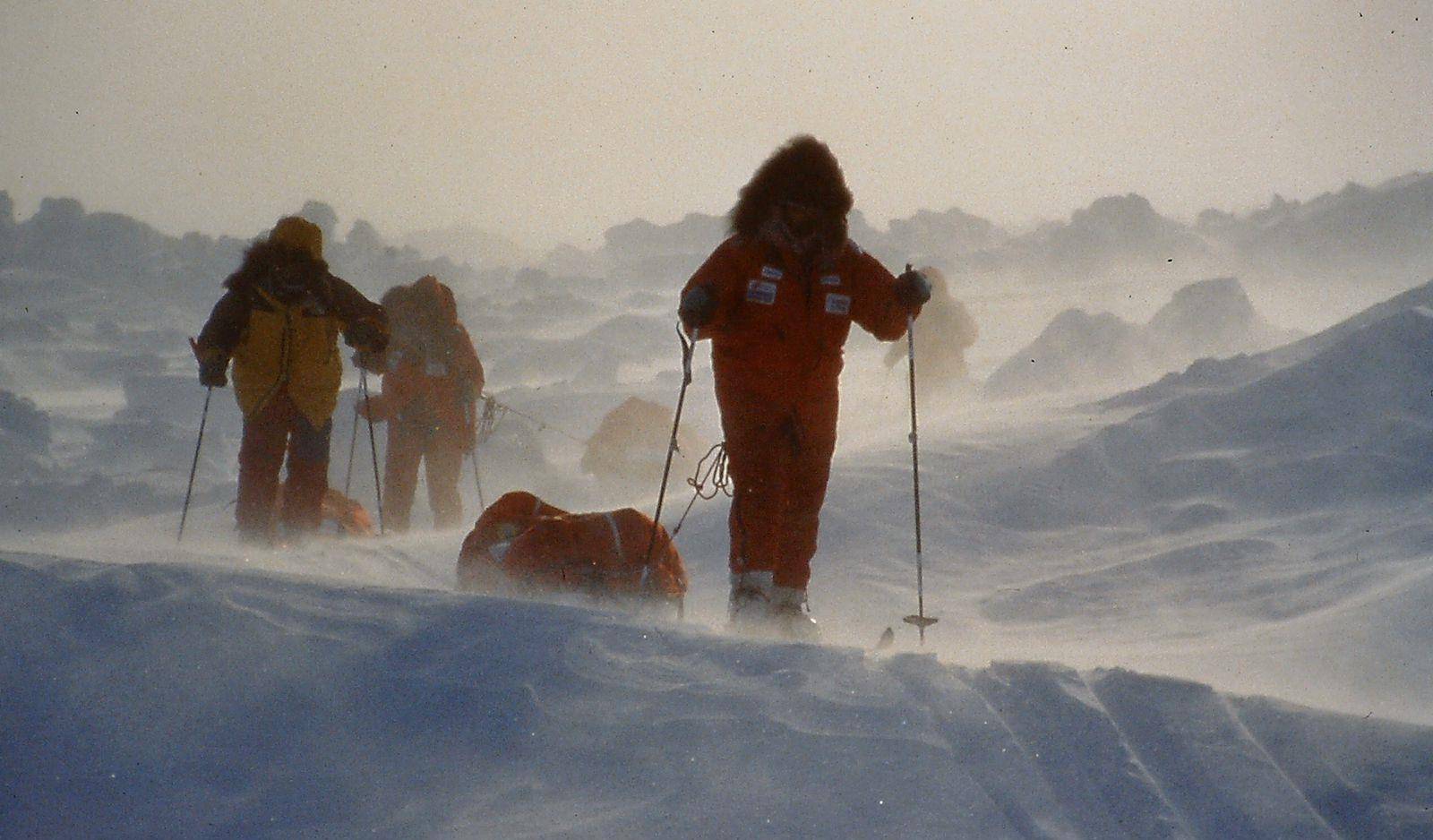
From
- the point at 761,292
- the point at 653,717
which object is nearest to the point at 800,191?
the point at 761,292

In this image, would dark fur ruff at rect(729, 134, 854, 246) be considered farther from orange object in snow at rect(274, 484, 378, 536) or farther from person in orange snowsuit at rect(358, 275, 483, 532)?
person in orange snowsuit at rect(358, 275, 483, 532)

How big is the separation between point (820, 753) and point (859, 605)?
10.7ft

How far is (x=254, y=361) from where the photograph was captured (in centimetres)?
596

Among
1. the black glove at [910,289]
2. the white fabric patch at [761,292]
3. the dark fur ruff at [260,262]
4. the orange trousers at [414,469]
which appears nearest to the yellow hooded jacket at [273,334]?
the dark fur ruff at [260,262]

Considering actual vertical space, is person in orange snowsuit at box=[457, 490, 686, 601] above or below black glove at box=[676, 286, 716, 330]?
below

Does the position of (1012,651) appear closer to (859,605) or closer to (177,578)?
(859,605)

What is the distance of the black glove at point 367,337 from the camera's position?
6230 millimetres

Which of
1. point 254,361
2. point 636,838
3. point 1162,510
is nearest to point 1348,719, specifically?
point 636,838

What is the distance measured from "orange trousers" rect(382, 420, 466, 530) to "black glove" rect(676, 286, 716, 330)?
19.5 ft

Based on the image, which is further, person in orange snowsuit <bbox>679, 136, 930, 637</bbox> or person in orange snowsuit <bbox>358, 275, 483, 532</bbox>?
person in orange snowsuit <bbox>358, 275, 483, 532</bbox>

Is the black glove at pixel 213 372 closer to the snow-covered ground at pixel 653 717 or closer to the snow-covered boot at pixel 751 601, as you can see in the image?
the snow-covered ground at pixel 653 717

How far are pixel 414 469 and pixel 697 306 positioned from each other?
6250 mm

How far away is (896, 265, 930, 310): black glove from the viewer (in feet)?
13.5

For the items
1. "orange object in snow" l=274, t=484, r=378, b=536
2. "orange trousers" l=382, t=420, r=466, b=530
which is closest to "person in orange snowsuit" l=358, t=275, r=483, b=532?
"orange trousers" l=382, t=420, r=466, b=530
